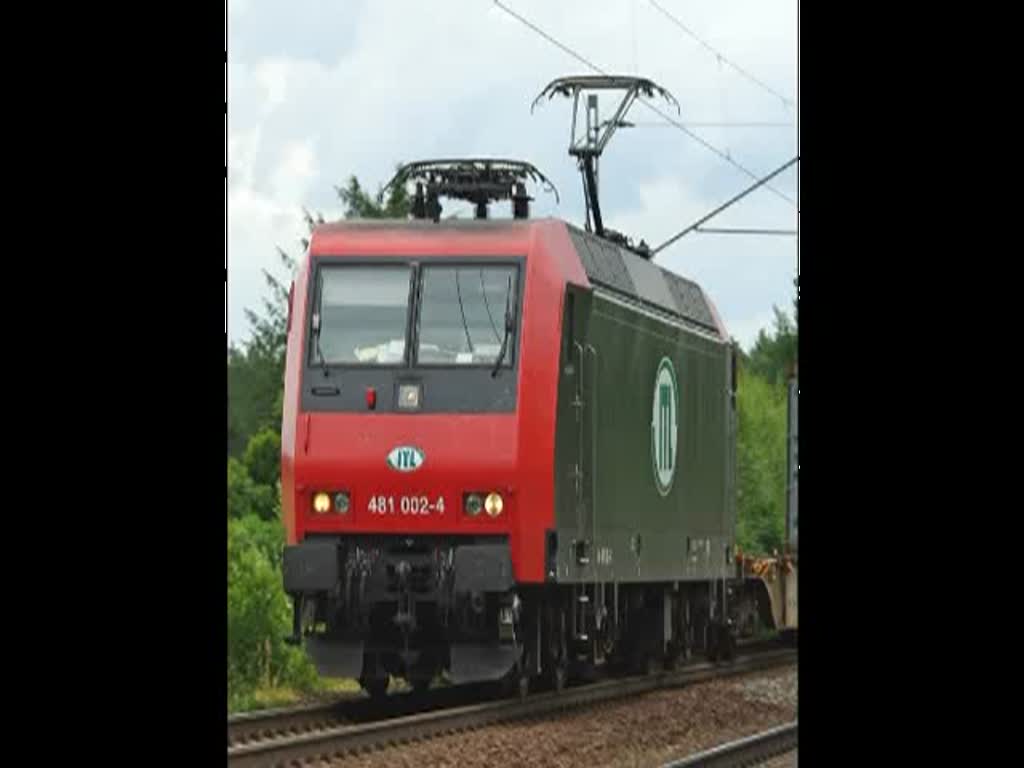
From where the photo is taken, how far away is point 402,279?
1570cm

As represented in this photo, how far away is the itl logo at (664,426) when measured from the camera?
18781mm

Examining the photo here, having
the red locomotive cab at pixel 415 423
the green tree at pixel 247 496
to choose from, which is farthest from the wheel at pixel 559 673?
the green tree at pixel 247 496

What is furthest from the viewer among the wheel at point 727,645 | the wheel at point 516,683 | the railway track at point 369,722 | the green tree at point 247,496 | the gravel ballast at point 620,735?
the green tree at point 247,496

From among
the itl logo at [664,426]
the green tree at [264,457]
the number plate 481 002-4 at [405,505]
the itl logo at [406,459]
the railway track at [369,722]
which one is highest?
the green tree at [264,457]

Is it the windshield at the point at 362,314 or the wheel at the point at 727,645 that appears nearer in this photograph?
the windshield at the point at 362,314

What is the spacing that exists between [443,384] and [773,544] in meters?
24.4

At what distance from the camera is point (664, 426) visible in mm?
Answer: 19141

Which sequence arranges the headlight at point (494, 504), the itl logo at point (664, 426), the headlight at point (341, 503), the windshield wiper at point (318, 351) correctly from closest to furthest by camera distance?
the headlight at point (494, 504), the headlight at point (341, 503), the windshield wiper at point (318, 351), the itl logo at point (664, 426)

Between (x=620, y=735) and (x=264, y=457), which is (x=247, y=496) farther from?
(x=620, y=735)

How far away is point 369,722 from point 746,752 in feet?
10.5

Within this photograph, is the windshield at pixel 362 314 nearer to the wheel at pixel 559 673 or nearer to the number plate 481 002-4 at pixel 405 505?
the number plate 481 002-4 at pixel 405 505
